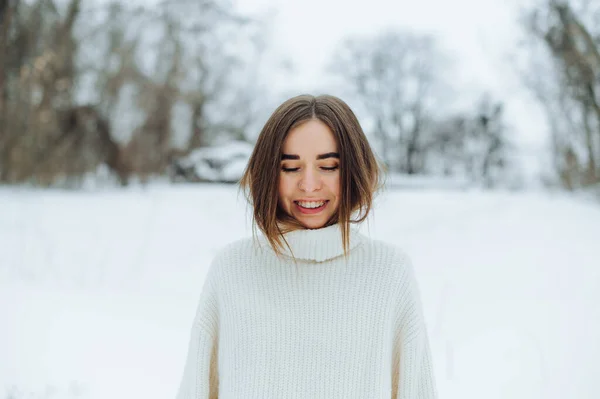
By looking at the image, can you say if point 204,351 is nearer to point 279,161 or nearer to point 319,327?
point 319,327

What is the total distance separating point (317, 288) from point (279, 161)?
344mm

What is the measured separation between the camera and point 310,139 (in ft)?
4.56

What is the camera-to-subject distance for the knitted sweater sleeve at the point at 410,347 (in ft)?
4.68

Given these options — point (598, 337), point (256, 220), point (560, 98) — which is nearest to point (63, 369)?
point (256, 220)

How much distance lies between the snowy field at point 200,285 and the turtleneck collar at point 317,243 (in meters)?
0.20

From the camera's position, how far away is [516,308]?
343 cm

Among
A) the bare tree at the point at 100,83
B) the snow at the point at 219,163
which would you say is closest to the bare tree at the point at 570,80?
the snow at the point at 219,163

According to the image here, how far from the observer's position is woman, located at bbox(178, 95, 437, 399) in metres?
1.39

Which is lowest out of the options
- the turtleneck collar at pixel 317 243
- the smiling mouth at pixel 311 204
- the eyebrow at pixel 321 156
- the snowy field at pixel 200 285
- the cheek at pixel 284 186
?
the snowy field at pixel 200 285

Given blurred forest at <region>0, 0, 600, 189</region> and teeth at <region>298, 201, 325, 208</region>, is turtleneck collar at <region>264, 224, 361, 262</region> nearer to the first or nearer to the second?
teeth at <region>298, 201, 325, 208</region>

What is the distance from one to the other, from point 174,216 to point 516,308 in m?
3.45

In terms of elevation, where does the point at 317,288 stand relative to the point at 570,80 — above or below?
below

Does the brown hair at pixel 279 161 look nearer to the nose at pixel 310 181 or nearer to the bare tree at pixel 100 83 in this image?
the nose at pixel 310 181

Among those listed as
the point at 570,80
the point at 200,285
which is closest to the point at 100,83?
the point at 200,285
